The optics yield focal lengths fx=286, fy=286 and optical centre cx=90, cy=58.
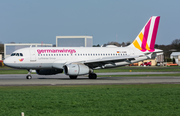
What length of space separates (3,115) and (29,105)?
2627mm

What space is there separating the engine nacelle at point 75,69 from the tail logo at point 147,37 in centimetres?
1115

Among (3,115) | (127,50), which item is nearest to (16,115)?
(3,115)

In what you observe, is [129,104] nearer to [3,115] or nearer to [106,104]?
[106,104]

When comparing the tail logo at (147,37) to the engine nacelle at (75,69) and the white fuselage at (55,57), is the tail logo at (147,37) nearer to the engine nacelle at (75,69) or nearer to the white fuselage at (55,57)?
the white fuselage at (55,57)

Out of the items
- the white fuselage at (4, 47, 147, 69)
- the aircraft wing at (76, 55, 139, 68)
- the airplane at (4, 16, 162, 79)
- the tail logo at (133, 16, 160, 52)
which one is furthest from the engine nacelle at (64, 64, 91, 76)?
the tail logo at (133, 16, 160, 52)

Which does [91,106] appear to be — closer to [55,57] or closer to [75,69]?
[75,69]

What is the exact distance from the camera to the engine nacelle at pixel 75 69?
33.7 meters

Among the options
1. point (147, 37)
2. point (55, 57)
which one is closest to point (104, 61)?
point (55, 57)

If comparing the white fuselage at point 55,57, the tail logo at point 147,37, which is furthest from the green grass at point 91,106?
the tail logo at point 147,37

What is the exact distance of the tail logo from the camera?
1667 inches

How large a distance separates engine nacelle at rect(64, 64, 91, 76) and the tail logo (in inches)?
439

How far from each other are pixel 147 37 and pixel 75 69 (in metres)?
14.0

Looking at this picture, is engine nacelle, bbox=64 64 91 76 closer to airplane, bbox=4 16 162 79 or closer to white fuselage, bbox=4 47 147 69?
airplane, bbox=4 16 162 79

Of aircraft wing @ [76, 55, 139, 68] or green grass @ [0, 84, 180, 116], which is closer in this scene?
green grass @ [0, 84, 180, 116]
